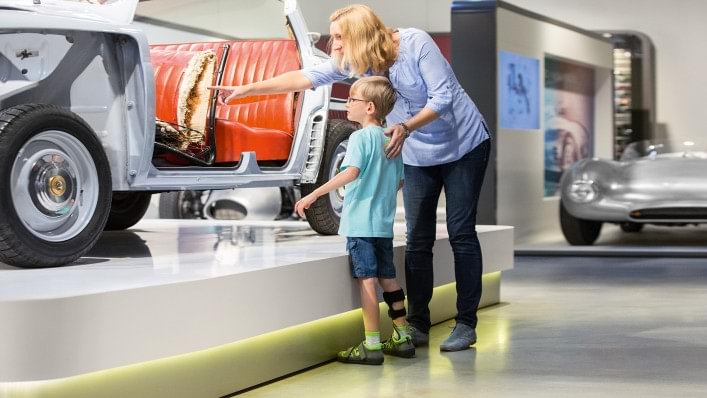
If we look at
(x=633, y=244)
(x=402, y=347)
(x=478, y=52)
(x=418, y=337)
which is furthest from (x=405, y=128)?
(x=633, y=244)

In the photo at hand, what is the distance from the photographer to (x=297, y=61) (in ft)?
18.3

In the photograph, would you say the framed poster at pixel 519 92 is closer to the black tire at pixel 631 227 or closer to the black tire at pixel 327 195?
the black tire at pixel 631 227

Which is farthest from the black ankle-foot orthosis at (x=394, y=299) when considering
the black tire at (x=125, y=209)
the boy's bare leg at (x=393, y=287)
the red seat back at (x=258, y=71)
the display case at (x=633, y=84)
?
the display case at (x=633, y=84)

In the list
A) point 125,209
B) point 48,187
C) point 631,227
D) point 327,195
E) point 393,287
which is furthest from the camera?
point 631,227

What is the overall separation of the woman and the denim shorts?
0.33 meters

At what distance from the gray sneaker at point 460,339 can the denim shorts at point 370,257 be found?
1.37ft

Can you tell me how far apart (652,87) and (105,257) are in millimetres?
10141

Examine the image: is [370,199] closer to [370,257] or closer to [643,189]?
[370,257]

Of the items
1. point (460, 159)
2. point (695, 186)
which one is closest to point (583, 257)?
point (695, 186)

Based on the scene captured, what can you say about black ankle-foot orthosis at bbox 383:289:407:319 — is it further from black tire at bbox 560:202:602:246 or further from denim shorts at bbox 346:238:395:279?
black tire at bbox 560:202:602:246

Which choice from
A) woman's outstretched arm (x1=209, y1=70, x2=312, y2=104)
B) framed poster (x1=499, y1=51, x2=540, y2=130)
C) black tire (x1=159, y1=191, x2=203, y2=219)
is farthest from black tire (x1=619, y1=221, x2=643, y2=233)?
woman's outstretched arm (x1=209, y1=70, x2=312, y2=104)

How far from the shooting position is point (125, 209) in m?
6.00

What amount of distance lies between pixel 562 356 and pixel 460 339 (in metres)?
0.40

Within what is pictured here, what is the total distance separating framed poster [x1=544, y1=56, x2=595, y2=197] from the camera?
10992 mm
